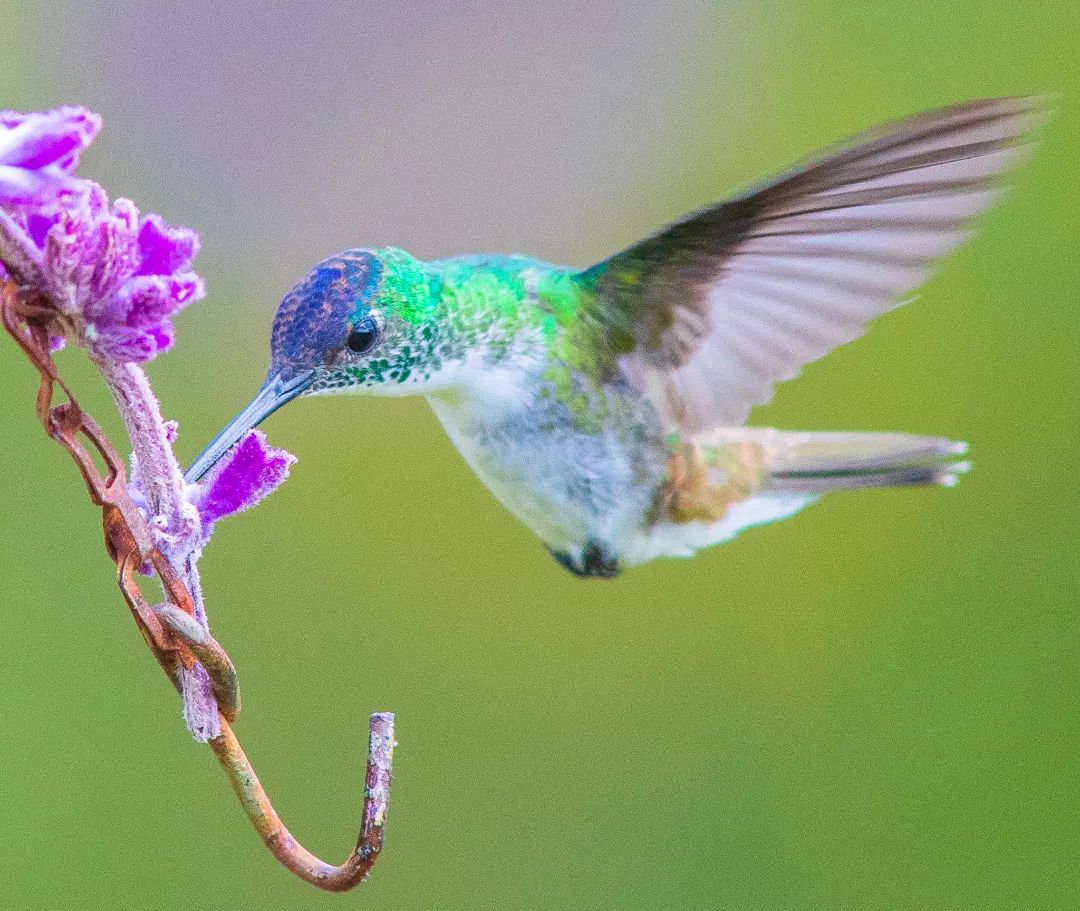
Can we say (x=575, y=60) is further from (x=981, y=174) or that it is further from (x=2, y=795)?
(x=981, y=174)

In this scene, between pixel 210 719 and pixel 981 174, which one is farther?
pixel 981 174

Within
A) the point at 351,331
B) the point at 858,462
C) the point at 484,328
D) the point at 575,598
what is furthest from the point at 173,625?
the point at 575,598

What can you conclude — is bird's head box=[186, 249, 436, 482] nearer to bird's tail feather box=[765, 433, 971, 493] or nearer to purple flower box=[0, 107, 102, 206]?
purple flower box=[0, 107, 102, 206]

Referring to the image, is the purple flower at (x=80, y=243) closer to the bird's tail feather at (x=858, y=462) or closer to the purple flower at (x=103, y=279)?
the purple flower at (x=103, y=279)

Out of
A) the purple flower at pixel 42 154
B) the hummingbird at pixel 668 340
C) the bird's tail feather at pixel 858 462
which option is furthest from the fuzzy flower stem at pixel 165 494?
the bird's tail feather at pixel 858 462

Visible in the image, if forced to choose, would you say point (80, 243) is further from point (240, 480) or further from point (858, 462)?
point (858, 462)

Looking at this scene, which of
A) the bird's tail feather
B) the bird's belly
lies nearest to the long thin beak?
the bird's belly

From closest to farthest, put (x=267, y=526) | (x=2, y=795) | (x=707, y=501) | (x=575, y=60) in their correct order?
(x=707, y=501)
(x=2, y=795)
(x=267, y=526)
(x=575, y=60)

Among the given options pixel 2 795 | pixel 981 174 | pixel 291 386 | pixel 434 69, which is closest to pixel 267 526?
pixel 2 795
